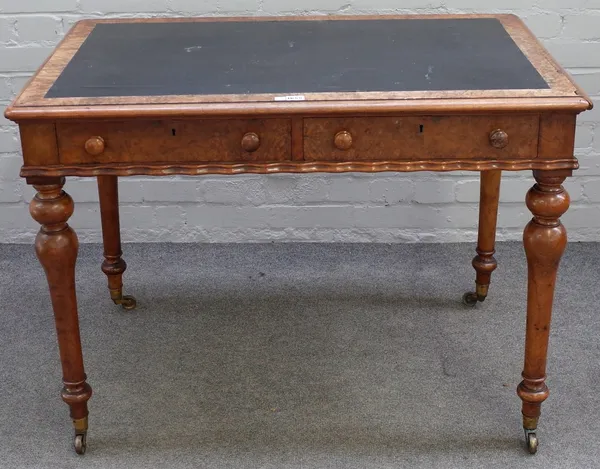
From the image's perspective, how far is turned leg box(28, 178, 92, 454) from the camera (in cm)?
206

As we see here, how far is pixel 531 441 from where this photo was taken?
2275 millimetres

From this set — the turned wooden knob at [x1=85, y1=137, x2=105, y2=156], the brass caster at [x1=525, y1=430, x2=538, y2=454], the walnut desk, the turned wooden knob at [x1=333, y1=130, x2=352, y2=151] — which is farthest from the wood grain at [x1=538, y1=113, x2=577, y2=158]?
the turned wooden knob at [x1=85, y1=137, x2=105, y2=156]

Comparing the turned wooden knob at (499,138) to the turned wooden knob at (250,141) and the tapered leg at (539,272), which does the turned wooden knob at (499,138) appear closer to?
the tapered leg at (539,272)

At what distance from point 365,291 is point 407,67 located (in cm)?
94

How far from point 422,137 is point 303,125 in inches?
9.2

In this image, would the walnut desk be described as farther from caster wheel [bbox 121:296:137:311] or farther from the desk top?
caster wheel [bbox 121:296:137:311]

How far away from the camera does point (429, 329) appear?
9.09 ft

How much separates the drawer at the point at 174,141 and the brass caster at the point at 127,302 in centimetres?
91

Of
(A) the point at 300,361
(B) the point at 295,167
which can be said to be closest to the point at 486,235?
(A) the point at 300,361

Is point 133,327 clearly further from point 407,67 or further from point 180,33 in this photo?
point 407,67

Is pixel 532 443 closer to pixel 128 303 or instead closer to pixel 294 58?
pixel 294 58

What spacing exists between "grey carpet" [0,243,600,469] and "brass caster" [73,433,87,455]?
2cm

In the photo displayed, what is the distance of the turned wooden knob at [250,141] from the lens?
202 centimetres

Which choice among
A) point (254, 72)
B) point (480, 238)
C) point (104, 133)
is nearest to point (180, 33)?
point (254, 72)
